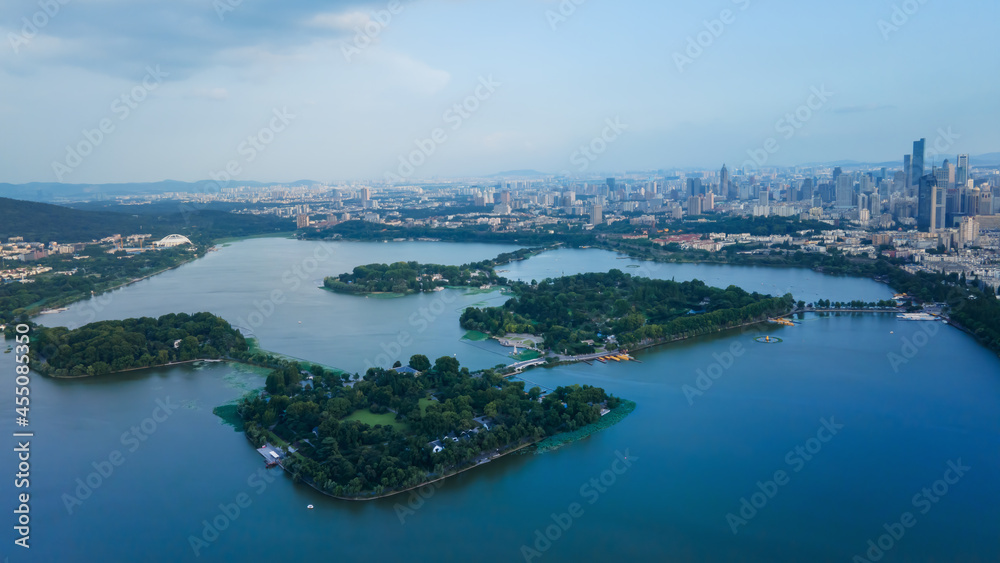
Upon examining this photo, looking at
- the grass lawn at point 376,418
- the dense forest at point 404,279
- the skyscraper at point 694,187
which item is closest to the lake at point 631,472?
the grass lawn at point 376,418

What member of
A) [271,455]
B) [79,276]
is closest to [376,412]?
[271,455]

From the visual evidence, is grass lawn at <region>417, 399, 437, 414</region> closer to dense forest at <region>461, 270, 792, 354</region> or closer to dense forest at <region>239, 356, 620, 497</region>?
dense forest at <region>239, 356, 620, 497</region>

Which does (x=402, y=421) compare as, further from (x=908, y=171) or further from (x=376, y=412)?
(x=908, y=171)

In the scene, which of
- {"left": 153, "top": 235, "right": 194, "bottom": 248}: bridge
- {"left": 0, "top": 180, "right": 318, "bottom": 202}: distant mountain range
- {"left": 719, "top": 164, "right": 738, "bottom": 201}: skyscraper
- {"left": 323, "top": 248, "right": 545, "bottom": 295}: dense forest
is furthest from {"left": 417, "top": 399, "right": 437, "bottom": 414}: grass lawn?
{"left": 0, "top": 180, "right": 318, "bottom": 202}: distant mountain range

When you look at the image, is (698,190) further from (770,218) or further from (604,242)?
(604,242)

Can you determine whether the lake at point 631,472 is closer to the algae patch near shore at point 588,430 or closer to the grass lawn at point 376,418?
the algae patch near shore at point 588,430

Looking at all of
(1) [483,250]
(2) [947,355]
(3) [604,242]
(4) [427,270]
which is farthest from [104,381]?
(3) [604,242]
